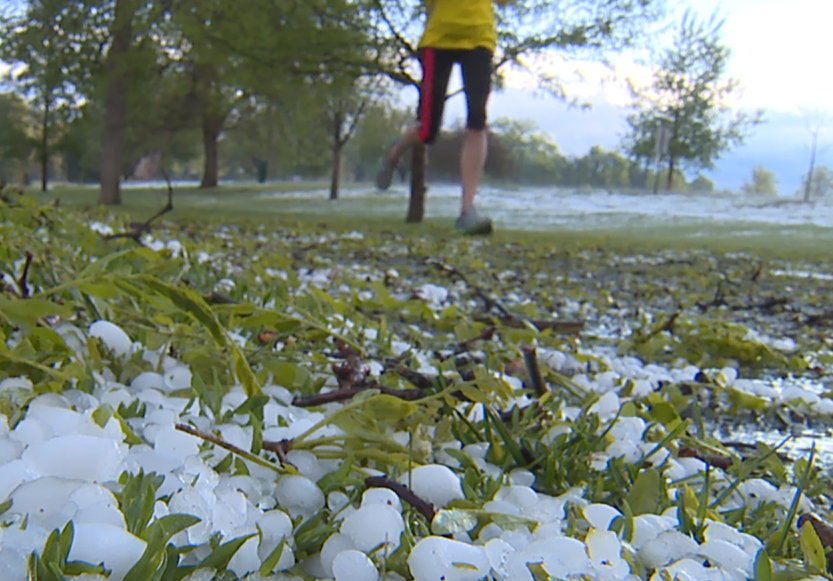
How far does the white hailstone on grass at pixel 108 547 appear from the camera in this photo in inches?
16.0

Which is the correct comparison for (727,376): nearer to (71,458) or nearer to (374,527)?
(374,527)

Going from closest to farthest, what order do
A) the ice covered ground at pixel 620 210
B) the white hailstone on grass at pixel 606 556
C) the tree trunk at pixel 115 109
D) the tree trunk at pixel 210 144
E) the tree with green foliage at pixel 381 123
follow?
the white hailstone on grass at pixel 606 556, the tree trunk at pixel 115 109, the ice covered ground at pixel 620 210, the tree trunk at pixel 210 144, the tree with green foliage at pixel 381 123

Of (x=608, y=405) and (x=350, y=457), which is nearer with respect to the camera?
(x=350, y=457)

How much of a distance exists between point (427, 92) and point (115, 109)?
26.3ft

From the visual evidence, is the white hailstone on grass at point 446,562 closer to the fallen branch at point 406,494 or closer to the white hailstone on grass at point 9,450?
the fallen branch at point 406,494

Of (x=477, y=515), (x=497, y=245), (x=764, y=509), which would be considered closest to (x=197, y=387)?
(x=477, y=515)

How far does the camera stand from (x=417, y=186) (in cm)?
895

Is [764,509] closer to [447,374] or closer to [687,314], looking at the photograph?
[447,374]

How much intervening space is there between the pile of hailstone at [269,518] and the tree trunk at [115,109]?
32.4 ft

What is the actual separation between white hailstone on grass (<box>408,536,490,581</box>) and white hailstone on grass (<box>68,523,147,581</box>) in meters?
0.19

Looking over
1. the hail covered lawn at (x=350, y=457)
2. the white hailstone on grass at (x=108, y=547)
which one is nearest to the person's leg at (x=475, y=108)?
the hail covered lawn at (x=350, y=457)

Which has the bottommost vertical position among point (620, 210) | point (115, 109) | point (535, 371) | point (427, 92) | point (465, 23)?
point (535, 371)

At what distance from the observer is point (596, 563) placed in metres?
0.50

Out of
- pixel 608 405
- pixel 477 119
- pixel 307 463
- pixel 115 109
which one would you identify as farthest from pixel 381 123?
pixel 307 463
